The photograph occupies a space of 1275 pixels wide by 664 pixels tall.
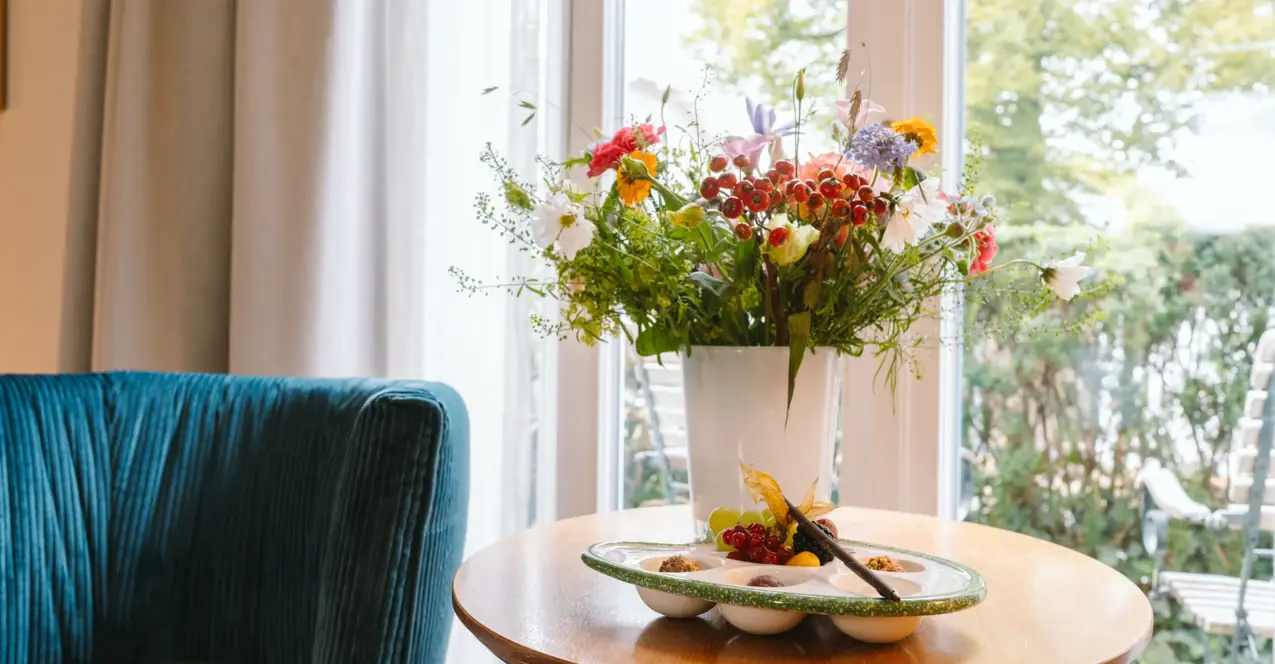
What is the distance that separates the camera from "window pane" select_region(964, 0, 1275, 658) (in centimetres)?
142

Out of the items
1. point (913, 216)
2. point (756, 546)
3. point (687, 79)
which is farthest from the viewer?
point (687, 79)

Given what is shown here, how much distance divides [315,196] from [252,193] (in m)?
0.11

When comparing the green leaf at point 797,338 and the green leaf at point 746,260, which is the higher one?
the green leaf at point 746,260

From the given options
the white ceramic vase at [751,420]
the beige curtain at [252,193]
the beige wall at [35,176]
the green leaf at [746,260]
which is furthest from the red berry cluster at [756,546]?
the beige wall at [35,176]

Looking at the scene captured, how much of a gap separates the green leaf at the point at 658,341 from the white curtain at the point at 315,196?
0.60m

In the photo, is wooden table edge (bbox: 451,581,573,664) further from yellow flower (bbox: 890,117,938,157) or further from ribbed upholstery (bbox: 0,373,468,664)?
yellow flower (bbox: 890,117,938,157)

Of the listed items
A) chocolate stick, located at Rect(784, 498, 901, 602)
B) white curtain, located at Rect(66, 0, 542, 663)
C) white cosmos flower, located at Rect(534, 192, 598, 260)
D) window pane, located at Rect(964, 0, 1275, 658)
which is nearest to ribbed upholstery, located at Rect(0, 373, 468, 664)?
white cosmos flower, located at Rect(534, 192, 598, 260)

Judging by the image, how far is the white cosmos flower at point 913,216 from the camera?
3.14 ft

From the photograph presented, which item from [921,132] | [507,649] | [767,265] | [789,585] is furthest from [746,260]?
[507,649]

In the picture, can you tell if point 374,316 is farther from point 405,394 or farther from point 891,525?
point 891,525

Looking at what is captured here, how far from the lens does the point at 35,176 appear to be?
6.89 feet

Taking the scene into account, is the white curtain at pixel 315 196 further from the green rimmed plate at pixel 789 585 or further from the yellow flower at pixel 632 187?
the green rimmed plate at pixel 789 585

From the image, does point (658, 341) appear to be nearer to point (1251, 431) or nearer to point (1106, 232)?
point (1106, 232)

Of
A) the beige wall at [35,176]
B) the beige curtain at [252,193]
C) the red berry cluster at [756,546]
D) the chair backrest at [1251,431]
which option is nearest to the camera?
the red berry cluster at [756,546]
